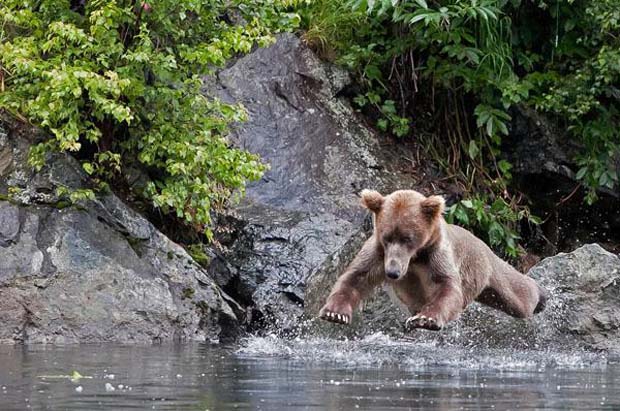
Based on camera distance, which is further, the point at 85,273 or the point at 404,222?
the point at 85,273

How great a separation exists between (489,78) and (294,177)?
2.37 m

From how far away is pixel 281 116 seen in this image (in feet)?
47.1

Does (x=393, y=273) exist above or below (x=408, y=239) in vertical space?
below

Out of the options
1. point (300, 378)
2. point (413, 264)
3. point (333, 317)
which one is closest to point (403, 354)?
point (413, 264)

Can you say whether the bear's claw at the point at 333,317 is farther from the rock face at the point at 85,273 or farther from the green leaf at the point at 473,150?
the green leaf at the point at 473,150

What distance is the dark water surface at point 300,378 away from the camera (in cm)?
622

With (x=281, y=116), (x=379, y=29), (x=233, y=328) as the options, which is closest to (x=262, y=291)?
(x=233, y=328)

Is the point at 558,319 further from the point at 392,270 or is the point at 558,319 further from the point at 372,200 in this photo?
the point at 392,270

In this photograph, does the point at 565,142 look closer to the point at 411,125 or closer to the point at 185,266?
the point at 411,125

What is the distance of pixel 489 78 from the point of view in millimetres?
13969

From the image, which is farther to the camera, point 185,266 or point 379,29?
point 379,29

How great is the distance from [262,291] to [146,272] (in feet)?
4.78

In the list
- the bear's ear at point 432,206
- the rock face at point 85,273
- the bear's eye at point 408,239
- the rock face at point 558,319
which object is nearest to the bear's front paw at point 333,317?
the bear's eye at point 408,239

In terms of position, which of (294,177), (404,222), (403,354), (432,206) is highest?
(294,177)
